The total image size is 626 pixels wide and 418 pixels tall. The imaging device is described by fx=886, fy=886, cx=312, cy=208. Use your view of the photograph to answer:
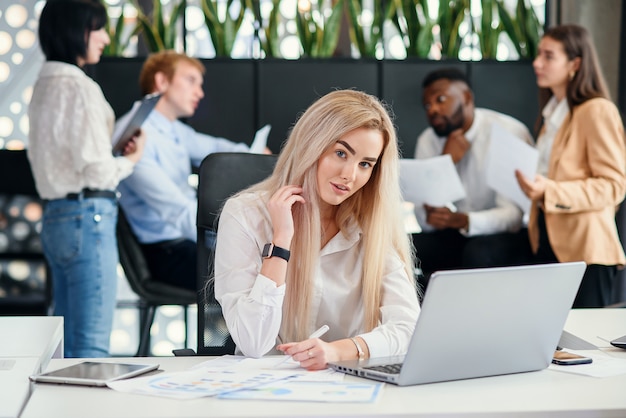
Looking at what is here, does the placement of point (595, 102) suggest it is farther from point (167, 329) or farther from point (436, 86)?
point (167, 329)

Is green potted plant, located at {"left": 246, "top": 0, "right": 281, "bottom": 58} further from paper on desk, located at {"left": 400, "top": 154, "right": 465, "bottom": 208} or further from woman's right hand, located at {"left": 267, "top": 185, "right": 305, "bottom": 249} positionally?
woman's right hand, located at {"left": 267, "top": 185, "right": 305, "bottom": 249}

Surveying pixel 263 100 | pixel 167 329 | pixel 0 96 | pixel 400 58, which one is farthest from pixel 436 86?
Result: pixel 0 96

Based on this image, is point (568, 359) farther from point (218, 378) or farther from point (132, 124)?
point (132, 124)

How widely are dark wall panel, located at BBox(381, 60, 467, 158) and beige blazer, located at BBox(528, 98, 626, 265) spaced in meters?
1.12

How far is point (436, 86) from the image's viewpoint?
4.48 m

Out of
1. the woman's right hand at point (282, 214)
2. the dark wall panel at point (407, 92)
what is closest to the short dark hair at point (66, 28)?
the woman's right hand at point (282, 214)

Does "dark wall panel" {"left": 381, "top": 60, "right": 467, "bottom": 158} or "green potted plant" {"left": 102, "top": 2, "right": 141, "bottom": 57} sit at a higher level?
"green potted plant" {"left": 102, "top": 2, "right": 141, "bottom": 57}

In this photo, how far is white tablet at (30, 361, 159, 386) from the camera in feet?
5.14

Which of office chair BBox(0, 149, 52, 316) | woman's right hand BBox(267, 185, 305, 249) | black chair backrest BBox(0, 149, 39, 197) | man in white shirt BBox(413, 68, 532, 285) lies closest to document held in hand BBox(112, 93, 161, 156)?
black chair backrest BBox(0, 149, 39, 197)

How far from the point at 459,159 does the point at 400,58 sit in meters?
0.80

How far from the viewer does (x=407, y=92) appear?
4691mm

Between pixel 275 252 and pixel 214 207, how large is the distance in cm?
45

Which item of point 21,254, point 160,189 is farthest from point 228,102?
point 21,254

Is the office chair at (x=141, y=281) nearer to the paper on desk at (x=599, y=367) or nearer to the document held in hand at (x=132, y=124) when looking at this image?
the document held in hand at (x=132, y=124)
